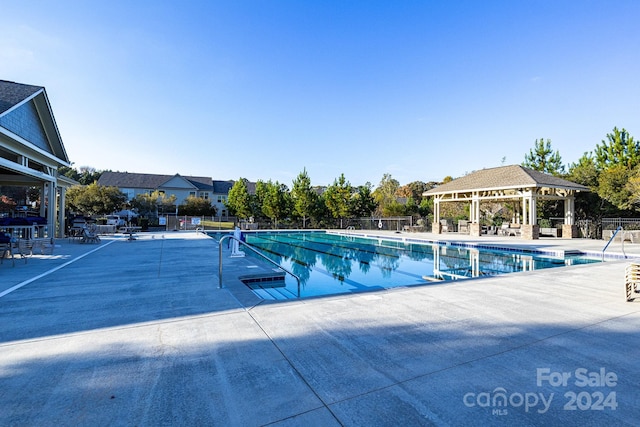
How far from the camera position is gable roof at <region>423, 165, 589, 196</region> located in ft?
59.9

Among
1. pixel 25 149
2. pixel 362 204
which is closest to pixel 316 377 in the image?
pixel 25 149

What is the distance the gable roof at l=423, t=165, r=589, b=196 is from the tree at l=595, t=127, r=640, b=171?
7.52 meters

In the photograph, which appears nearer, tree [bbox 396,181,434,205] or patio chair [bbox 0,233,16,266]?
patio chair [bbox 0,233,16,266]

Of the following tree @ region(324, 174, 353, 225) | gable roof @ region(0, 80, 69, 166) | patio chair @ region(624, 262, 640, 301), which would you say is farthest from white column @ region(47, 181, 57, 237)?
tree @ region(324, 174, 353, 225)

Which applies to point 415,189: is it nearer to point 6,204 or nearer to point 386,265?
point 386,265

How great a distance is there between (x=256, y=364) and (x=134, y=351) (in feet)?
4.04

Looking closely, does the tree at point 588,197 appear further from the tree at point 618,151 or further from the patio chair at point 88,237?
the patio chair at point 88,237

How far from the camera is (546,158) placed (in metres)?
28.0

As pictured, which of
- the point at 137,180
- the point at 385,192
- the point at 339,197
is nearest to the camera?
the point at 339,197

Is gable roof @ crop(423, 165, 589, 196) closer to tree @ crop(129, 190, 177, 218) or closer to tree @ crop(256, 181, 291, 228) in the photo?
tree @ crop(256, 181, 291, 228)

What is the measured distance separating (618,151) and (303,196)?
25.2 metres

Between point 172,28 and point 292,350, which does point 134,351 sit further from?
point 172,28

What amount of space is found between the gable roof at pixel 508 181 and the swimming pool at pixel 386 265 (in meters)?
6.40

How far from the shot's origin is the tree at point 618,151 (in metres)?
23.5
